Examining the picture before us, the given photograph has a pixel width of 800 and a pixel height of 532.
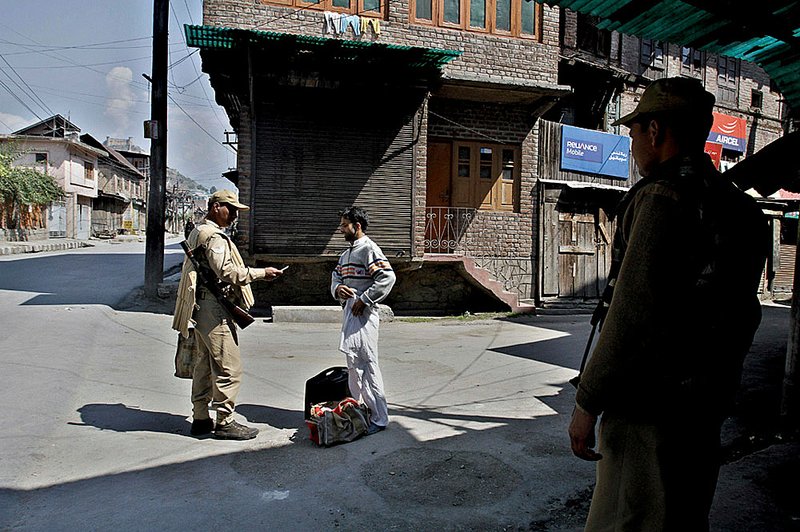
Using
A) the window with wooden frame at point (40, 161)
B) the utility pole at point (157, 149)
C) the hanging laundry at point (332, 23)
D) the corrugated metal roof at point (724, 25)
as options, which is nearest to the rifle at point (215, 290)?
the corrugated metal roof at point (724, 25)

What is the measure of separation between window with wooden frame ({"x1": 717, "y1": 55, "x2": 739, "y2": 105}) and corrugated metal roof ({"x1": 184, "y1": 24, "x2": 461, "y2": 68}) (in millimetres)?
15987

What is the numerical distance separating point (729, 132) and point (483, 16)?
1263 centimetres

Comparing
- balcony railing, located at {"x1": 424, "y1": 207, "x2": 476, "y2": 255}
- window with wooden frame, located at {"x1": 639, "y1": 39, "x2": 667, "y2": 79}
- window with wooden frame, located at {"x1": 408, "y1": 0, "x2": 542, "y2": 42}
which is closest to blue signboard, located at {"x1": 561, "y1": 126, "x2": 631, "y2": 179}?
window with wooden frame, located at {"x1": 408, "y1": 0, "x2": 542, "y2": 42}

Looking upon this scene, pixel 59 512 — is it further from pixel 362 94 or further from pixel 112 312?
pixel 362 94

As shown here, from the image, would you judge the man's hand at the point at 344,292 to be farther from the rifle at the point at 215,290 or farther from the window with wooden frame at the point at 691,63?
the window with wooden frame at the point at 691,63

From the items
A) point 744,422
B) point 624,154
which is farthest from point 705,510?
point 624,154

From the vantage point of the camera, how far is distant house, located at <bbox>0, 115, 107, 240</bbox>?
1375 inches

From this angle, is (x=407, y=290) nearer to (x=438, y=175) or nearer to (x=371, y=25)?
(x=438, y=175)

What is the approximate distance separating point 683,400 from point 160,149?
12.6m

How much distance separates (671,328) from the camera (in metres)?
1.77

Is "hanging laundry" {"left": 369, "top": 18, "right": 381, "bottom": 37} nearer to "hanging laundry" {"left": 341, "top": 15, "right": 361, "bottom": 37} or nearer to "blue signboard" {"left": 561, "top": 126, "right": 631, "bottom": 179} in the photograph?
"hanging laundry" {"left": 341, "top": 15, "right": 361, "bottom": 37}

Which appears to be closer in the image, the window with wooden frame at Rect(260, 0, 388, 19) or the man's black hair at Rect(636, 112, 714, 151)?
the man's black hair at Rect(636, 112, 714, 151)

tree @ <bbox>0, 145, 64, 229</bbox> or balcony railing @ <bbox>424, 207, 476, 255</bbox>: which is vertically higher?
tree @ <bbox>0, 145, 64, 229</bbox>

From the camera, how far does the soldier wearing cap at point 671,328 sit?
176 centimetres
